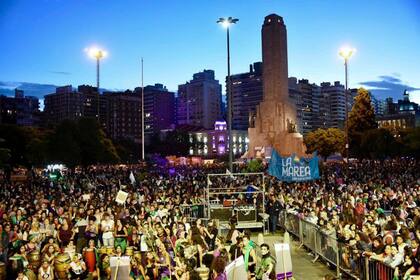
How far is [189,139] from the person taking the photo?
145750mm

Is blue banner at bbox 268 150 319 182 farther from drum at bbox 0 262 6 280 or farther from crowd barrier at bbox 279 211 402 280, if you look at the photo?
drum at bbox 0 262 6 280

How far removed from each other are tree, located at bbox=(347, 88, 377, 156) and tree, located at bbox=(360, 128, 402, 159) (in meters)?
3.13

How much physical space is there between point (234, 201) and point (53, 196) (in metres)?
10.6

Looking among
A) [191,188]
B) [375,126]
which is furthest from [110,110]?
[191,188]

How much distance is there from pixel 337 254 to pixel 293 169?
7.90m

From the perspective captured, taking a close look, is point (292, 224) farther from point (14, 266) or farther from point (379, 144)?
point (379, 144)

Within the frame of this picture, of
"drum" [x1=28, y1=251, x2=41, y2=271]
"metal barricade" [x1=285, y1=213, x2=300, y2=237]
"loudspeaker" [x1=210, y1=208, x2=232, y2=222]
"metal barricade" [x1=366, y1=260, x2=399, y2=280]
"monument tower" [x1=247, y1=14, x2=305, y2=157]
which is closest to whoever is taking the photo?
"metal barricade" [x1=366, y1=260, x2=399, y2=280]

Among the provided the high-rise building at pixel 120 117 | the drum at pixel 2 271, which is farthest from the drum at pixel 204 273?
the high-rise building at pixel 120 117

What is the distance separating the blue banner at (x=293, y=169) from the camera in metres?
19.9

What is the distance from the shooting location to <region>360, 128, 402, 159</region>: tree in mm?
62034

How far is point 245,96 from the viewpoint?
196 m

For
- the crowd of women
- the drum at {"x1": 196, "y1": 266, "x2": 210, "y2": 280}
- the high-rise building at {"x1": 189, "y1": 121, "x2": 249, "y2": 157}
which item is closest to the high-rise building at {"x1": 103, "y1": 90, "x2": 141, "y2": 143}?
the high-rise building at {"x1": 189, "y1": 121, "x2": 249, "y2": 157}

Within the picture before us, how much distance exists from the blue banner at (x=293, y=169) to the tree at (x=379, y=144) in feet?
148

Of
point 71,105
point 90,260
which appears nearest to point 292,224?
point 90,260
